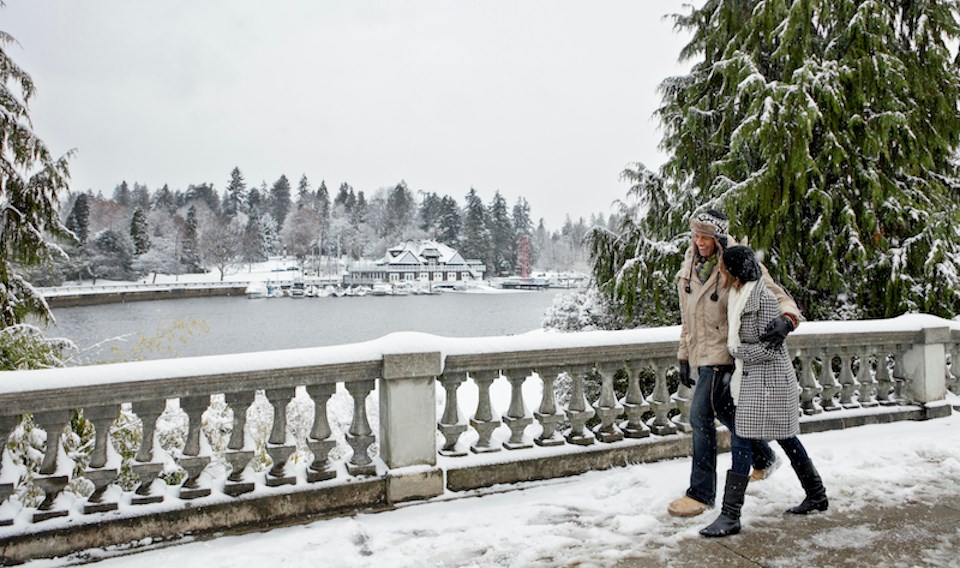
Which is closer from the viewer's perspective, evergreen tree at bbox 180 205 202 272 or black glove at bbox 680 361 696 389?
black glove at bbox 680 361 696 389

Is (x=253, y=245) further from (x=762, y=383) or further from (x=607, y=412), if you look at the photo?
(x=762, y=383)

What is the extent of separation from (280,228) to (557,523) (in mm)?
125475

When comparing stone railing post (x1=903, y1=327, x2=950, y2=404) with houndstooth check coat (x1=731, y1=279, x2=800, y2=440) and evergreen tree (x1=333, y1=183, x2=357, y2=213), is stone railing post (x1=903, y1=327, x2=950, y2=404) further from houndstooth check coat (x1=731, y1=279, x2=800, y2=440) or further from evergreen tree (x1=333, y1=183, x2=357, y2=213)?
evergreen tree (x1=333, y1=183, x2=357, y2=213)

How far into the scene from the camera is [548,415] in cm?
436

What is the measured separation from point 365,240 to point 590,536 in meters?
110

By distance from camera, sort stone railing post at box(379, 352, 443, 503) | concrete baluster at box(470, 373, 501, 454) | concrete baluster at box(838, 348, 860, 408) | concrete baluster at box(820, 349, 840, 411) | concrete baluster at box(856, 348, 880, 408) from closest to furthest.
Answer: stone railing post at box(379, 352, 443, 503) → concrete baluster at box(470, 373, 501, 454) → concrete baluster at box(820, 349, 840, 411) → concrete baluster at box(838, 348, 860, 408) → concrete baluster at box(856, 348, 880, 408)

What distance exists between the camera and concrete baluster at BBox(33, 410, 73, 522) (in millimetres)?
3199

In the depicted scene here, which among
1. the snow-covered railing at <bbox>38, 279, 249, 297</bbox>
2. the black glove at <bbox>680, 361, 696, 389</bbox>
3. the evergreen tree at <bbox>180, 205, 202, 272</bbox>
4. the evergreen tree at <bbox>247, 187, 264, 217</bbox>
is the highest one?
the evergreen tree at <bbox>247, 187, 264, 217</bbox>

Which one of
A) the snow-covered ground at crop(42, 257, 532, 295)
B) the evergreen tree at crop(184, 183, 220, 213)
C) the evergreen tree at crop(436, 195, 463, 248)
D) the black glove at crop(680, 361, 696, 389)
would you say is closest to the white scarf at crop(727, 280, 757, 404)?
the black glove at crop(680, 361, 696, 389)

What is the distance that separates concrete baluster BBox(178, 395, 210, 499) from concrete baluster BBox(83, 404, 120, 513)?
35 cm

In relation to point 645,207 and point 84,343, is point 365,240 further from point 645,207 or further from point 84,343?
point 645,207

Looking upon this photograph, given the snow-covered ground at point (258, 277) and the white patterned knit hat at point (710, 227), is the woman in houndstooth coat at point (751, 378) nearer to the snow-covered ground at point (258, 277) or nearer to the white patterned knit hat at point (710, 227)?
the white patterned knit hat at point (710, 227)

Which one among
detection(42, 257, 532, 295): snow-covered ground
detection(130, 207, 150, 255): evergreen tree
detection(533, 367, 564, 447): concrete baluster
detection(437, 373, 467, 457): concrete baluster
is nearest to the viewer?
detection(437, 373, 467, 457): concrete baluster

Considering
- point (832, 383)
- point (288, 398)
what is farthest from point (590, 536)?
point (832, 383)
